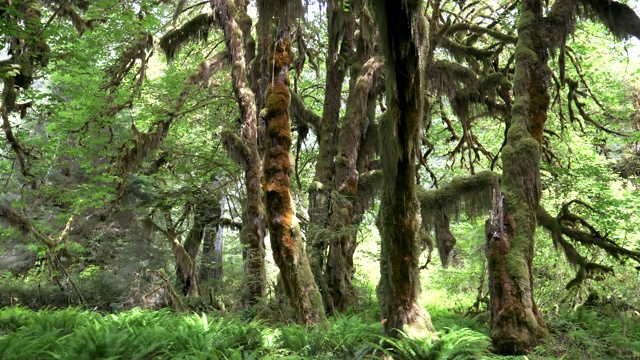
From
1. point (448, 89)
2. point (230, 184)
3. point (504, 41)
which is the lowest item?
point (230, 184)

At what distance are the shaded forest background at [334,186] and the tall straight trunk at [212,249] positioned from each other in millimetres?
127

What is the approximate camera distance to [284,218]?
6.88 m

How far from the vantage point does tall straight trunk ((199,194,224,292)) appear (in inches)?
509

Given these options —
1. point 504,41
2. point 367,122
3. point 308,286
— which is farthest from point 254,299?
point 504,41

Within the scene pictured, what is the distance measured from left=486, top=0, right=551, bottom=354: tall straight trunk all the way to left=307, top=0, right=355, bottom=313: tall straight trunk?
3091mm

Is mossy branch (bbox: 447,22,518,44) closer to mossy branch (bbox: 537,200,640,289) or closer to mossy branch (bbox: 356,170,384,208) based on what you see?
mossy branch (bbox: 356,170,384,208)

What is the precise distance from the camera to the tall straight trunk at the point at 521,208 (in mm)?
5918

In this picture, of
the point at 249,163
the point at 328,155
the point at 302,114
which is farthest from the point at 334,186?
the point at 302,114

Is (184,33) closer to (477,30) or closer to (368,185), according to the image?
(368,185)

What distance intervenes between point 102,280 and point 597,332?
40.5ft

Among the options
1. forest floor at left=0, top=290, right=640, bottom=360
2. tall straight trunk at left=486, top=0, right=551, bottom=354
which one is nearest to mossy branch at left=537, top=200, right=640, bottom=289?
forest floor at left=0, top=290, right=640, bottom=360

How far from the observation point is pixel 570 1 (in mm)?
7168

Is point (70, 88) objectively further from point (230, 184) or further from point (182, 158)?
point (230, 184)

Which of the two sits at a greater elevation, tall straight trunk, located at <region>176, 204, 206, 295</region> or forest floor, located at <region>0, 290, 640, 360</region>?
tall straight trunk, located at <region>176, 204, 206, 295</region>
